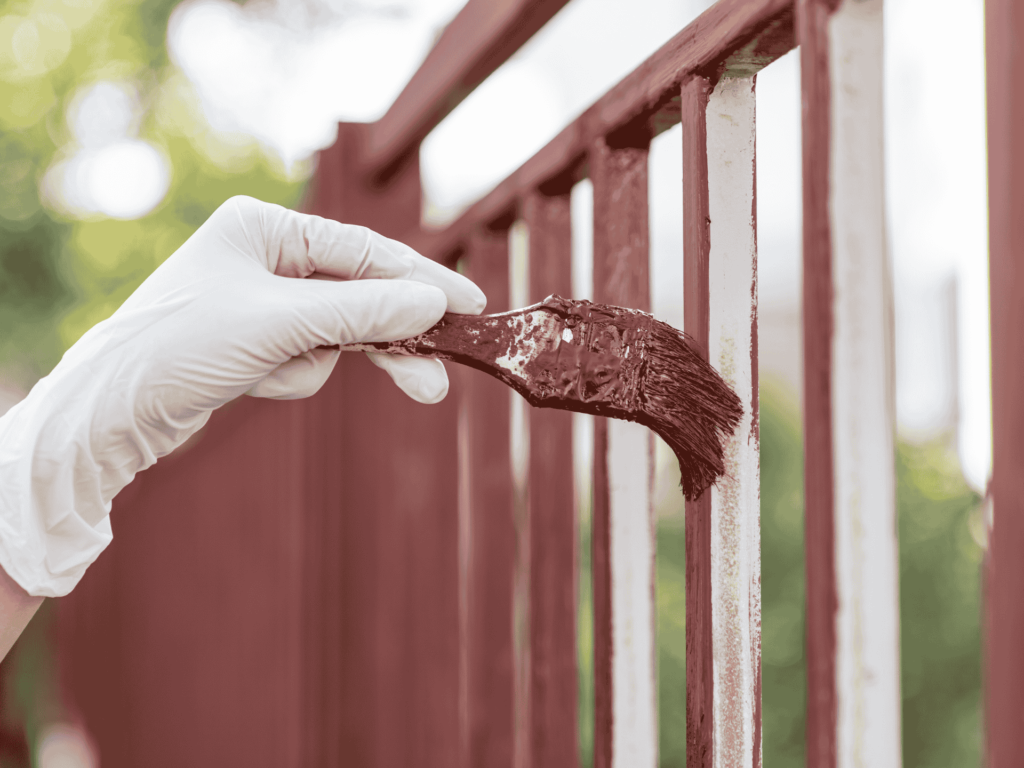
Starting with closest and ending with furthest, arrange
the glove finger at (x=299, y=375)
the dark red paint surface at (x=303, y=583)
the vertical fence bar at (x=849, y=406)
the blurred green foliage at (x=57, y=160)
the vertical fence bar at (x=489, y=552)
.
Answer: the vertical fence bar at (x=849, y=406) → the glove finger at (x=299, y=375) → the vertical fence bar at (x=489, y=552) → the dark red paint surface at (x=303, y=583) → the blurred green foliage at (x=57, y=160)

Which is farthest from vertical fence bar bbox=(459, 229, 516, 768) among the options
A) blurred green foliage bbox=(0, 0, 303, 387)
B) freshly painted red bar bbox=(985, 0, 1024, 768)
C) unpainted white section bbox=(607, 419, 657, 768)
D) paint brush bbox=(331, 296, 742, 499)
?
blurred green foliage bbox=(0, 0, 303, 387)

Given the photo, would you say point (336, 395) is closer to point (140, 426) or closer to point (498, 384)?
point (498, 384)

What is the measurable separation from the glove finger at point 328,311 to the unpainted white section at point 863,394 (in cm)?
42

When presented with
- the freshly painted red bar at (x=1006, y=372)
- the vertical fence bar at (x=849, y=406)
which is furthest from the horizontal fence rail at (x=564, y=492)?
the freshly painted red bar at (x=1006, y=372)

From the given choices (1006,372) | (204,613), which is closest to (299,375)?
(1006,372)

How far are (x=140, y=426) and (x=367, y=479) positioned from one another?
1.02m

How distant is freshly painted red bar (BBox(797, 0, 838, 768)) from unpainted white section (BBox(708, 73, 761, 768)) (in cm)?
12

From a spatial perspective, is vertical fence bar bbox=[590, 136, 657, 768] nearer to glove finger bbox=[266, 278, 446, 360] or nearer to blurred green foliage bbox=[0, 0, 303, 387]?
glove finger bbox=[266, 278, 446, 360]

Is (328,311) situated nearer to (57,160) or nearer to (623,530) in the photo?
(623,530)

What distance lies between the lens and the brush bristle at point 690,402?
0.68m

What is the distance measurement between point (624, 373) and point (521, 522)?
0.57 m

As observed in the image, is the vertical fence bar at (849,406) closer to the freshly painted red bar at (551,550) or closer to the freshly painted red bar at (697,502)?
the freshly painted red bar at (697,502)

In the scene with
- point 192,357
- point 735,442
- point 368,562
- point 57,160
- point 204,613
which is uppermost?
point 57,160

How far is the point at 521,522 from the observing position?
1.22 metres
